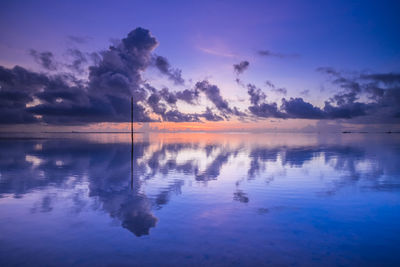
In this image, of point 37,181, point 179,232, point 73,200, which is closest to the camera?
point 179,232

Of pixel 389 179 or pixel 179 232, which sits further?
pixel 389 179

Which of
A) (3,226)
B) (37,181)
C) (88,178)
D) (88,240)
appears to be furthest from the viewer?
(88,178)

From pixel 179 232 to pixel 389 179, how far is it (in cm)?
2321

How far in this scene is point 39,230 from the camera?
11484 mm

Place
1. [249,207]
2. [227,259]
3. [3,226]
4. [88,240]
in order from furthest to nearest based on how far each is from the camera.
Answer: [249,207], [3,226], [88,240], [227,259]

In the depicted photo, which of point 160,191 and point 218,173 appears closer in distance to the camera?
point 160,191

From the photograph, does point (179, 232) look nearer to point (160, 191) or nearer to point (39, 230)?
point (39, 230)

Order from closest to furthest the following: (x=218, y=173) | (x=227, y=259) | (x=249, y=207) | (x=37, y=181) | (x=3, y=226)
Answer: (x=227, y=259)
(x=3, y=226)
(x=249, y=207)
(x=37, y=181)
(x=218, y=173)

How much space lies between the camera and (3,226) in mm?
11977

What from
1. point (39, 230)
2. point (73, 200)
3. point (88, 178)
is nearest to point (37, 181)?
point (88, 178)

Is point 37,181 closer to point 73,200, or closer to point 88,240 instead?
point 73,200

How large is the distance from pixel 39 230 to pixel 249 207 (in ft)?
35.9

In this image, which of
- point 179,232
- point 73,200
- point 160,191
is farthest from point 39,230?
point 160,191

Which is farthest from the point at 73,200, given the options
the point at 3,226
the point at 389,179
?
the point at 389,179
